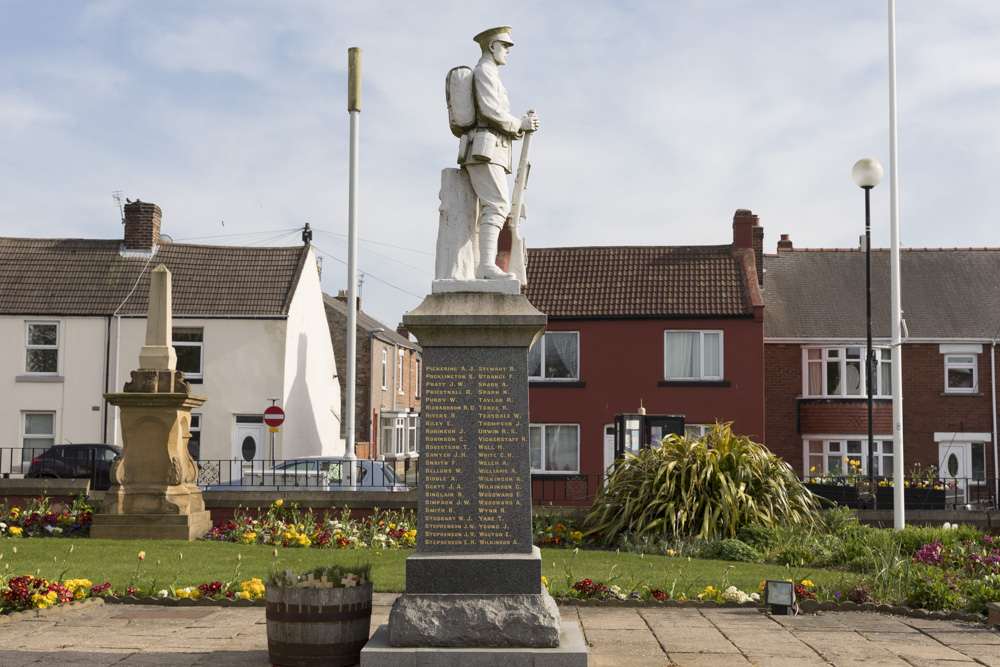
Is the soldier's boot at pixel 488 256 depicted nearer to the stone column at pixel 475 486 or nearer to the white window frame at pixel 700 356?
the stone column at pixel 475 486

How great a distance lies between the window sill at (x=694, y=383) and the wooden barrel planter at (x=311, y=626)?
22938 millimetres

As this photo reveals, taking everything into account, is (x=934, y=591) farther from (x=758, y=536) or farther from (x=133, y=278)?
(x=133, y=278)

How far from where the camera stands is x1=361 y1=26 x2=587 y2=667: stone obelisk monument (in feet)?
23.5

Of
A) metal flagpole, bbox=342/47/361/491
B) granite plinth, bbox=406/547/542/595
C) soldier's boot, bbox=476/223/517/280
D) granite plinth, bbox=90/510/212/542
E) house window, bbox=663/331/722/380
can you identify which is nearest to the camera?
granite plinth, bbox=406/547/542/595

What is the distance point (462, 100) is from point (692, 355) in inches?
873

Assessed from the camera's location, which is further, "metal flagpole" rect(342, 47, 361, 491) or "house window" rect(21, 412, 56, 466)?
"house window" rect(21, 412, 56, 466)

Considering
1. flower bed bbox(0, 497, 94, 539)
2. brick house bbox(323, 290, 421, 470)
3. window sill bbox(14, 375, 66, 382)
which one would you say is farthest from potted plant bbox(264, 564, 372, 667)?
brick house bbox(323, 290, 421, 470)

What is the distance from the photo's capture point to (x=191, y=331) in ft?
108

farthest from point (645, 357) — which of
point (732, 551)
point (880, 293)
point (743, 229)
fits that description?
point (732, 551)

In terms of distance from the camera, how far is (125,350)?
1271 inches

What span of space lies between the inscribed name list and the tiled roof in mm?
22168

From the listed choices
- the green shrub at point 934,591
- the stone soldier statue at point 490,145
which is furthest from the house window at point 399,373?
the stone soldier statue at point 490,145

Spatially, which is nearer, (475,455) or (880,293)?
(475,455)

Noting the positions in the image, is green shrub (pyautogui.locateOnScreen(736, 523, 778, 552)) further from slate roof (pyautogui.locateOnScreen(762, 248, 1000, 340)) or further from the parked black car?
slate roof (pyautogui.locateOnScreen(762, 248, 1000, 340))
